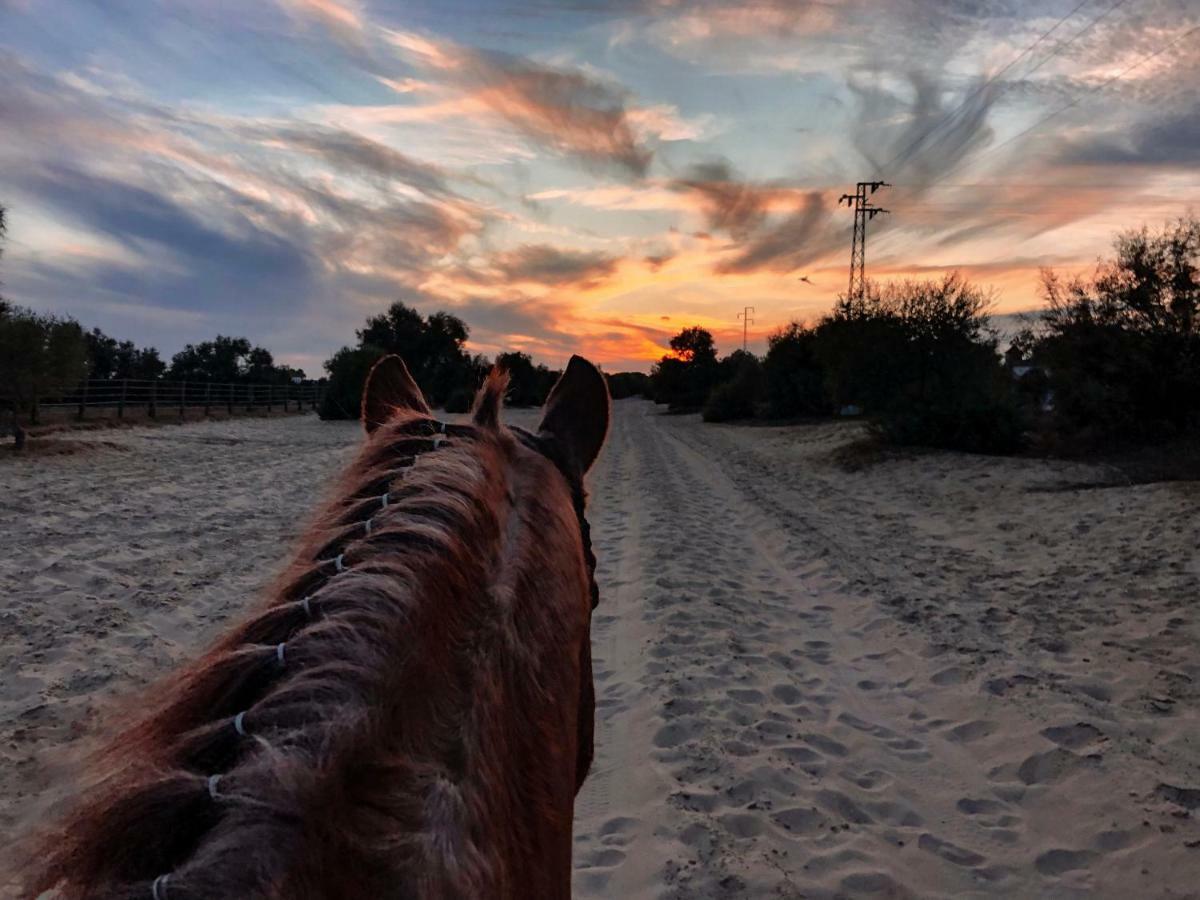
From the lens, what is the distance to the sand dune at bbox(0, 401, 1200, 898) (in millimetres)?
3281

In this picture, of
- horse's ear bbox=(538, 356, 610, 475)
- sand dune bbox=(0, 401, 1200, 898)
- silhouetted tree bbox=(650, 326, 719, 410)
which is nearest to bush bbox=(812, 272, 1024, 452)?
sand dune bbox=(0, 401, 1200, 898)

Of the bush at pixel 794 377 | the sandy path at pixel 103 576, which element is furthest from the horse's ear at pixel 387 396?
the bush at pixel 794 377

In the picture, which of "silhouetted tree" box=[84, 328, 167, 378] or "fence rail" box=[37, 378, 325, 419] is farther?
"silhouetted tree" box=[84, 328, 167, 378]

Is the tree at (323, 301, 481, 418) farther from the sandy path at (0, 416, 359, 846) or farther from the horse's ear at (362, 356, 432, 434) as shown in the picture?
the horse's ear at (362, 356, 432, 434)

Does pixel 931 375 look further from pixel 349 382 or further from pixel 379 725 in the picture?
pixel 349 382

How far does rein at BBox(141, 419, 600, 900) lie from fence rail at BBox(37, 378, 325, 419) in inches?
812

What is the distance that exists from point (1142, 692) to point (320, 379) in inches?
1971

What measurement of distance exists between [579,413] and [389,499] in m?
0.68

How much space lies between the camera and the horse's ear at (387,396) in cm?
166

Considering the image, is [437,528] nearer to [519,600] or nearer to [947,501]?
[519,600]

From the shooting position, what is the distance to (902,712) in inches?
184

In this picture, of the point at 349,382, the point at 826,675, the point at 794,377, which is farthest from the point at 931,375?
the point at 349,382

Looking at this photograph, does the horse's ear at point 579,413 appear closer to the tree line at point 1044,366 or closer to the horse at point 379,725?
the horse at point 379,725

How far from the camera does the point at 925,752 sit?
4.17 m
